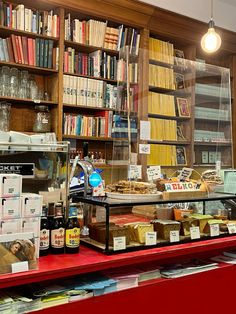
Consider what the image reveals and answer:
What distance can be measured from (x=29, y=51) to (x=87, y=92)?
0.69 m

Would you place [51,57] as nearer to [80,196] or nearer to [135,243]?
[80,196]

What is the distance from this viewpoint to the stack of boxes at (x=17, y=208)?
4.82 feet

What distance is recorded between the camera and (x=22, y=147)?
5.68ft

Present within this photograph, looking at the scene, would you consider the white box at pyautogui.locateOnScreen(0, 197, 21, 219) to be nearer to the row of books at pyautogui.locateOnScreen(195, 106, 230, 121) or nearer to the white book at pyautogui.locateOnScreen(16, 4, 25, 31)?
the row of books at pyautogui.locateOnScreen(195, 106, 230, 121)

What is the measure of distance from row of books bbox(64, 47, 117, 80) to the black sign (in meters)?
2.14

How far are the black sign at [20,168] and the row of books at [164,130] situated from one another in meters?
1.79

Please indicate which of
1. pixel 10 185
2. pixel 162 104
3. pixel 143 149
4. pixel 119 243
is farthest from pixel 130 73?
pixel 10 185

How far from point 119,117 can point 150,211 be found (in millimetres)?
886

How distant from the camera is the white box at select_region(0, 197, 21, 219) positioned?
1466 millimetres

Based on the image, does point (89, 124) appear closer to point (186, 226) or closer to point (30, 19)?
point (30, 19)

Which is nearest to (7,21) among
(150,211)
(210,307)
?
(150,211)

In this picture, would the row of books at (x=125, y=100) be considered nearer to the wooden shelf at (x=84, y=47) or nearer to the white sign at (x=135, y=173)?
the white sign at (x=135, y=173)

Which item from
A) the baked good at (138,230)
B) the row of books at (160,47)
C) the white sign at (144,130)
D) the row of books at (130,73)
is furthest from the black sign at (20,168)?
the row of books at (160,47)

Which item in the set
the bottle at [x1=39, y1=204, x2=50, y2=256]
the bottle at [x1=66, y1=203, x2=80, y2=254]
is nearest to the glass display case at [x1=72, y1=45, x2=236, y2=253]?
the bottle at [x1=66, y1=203, x2=80, y2=254]
